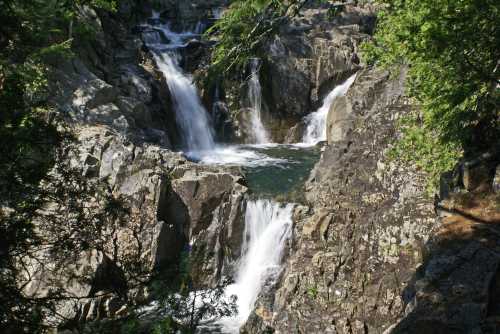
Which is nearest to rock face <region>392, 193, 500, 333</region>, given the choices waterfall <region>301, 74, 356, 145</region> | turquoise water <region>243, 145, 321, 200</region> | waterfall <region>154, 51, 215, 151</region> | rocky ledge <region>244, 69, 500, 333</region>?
rocky ledge <region>244, 69, 500, 333</region>

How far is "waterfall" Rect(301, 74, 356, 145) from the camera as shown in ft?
85.2

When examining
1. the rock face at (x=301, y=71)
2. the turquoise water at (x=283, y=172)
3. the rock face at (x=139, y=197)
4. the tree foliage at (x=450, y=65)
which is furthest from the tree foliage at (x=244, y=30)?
the rock face at (x=301, y=71)

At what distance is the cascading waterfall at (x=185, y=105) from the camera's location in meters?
24.2

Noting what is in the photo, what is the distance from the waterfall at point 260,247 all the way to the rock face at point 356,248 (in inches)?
29.6

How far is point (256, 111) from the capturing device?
26531 mm

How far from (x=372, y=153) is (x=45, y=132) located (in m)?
10.8

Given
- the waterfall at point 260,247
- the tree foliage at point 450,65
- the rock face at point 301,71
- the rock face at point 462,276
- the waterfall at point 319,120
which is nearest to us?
the rock face at point 462,276

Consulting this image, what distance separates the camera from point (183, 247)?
14258 mm

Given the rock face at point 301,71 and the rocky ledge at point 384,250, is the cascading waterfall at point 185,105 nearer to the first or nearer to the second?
the rock face at point 301,71

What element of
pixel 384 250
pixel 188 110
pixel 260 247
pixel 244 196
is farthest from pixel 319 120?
pixel 384 250

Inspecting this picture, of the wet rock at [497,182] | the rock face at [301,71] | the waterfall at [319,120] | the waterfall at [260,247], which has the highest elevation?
the rock face at [301,71]

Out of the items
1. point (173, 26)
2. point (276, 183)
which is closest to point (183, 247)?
point (276, 183)

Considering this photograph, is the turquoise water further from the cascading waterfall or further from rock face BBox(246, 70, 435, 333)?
the cascading waterfall

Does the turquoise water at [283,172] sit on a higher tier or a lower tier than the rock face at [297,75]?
lower
